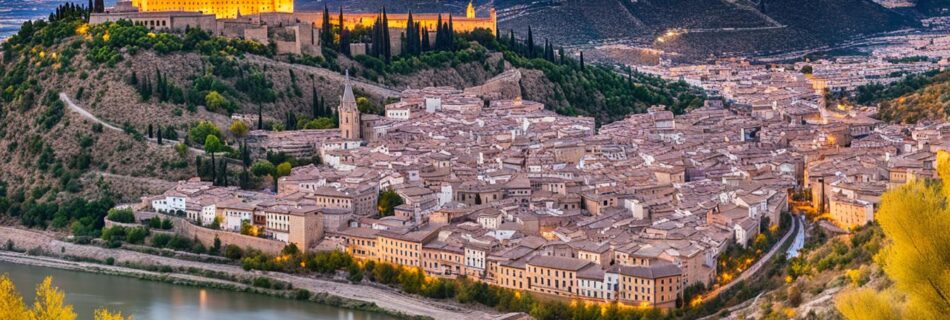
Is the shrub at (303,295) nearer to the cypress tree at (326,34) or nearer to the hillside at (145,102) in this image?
the hillside at (145,102)

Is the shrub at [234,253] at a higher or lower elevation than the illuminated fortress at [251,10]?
lower

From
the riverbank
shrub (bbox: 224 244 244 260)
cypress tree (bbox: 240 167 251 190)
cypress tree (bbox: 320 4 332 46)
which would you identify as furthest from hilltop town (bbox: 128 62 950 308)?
cypress tree (bbox: 320 4 332 46)

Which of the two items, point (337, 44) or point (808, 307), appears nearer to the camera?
point (808, 307)

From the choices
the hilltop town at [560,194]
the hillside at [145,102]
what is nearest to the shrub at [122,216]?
the hilltop town at [560,194]

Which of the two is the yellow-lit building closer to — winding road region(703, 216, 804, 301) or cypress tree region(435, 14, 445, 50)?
cypress tree region(435, 14, 445, 50)

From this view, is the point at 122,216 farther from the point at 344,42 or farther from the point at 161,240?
the point at 344,42

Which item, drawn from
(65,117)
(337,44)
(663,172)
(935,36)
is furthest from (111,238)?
(935,36)

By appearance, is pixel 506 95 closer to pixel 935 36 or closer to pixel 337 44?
pixel 337 44
